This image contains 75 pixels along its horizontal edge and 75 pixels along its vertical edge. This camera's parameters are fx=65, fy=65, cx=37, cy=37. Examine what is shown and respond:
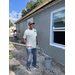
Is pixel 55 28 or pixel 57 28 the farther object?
pixel 55 28

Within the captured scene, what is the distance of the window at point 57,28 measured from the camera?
3292mm

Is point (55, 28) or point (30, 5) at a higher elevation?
point (30, 5)

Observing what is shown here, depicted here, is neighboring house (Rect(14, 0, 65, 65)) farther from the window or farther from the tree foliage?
the tree foliage

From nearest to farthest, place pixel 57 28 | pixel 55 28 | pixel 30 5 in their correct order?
pixel 57 28 < pixel 55 28 < pixel 30 5

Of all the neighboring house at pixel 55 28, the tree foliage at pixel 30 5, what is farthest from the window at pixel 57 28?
the tree foliage at pixel 30 5

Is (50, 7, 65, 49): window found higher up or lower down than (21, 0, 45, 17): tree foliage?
lower down

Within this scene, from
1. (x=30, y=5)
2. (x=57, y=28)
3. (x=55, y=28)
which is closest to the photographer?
(x=57, y=28)

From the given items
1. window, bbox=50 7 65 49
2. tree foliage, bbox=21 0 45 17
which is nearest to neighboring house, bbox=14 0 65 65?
window, bbox=50 7 65 49

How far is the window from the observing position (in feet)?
10.8

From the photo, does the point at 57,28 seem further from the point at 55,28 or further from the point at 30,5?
the point at 30,5

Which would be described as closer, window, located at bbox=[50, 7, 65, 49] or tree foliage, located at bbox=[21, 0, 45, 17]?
window, located at bbox=[50, 7, 65, 49]

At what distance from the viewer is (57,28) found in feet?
11.5

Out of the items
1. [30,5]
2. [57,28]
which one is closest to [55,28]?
A: [57,28]
